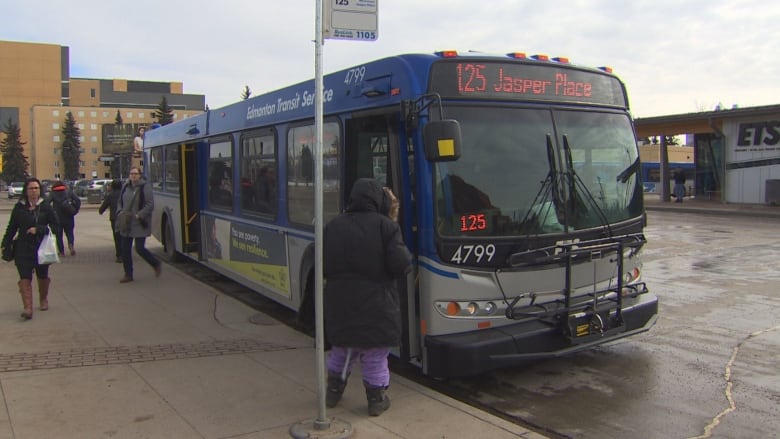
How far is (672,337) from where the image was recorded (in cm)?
686

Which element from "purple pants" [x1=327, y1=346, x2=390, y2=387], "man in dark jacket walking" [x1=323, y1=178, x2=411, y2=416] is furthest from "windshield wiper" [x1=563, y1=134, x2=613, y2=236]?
"purple pants" [x1=327, y1=346, x2=390, y2=387]

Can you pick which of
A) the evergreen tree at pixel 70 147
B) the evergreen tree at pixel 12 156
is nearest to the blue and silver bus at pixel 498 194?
the evergreen tree at pixel 12 156

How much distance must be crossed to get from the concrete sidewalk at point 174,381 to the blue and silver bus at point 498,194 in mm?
586

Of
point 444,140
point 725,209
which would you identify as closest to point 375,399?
point 444,140

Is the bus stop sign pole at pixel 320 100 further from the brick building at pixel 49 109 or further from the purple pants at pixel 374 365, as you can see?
the brick building at pixel 49 109

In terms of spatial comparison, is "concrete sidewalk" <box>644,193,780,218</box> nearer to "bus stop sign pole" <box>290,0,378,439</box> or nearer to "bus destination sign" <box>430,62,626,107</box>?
"bus destination sign" <box>430,62,626,107</box>

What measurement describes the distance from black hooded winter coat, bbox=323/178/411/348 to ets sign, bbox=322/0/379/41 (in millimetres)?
1003

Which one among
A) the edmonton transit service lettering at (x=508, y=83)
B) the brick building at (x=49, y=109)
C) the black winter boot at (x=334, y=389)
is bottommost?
the black winter boot at (x=334, y=389)

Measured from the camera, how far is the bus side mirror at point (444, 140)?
4.44 meters

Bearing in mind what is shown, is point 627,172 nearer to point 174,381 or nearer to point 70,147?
point 174,381

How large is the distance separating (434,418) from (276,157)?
4.01 meters

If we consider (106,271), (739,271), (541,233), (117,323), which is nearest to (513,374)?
(541,233)

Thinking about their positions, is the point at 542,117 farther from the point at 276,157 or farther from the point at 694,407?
the point at 276,157

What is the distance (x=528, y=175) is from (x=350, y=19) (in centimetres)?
201
